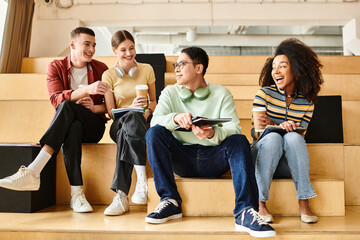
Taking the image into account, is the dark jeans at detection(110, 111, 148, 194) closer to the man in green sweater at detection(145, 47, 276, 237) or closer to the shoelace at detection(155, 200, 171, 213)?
the man in green sweater at detection(145, 47, 276, 237)

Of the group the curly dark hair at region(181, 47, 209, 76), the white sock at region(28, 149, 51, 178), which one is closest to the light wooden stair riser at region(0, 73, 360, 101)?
Result: the curly dark hair at region(181, 47, 209, 76)

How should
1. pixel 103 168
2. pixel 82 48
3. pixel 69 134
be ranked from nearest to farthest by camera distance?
pixel 69 134 → pixel 103 168 → pixel 82 48

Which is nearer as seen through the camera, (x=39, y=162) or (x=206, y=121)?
(x=206, y=121)

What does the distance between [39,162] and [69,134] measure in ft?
0.72

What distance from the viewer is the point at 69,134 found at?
1.93m

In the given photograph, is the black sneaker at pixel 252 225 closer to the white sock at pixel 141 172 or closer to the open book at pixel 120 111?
the white sock at pixel 141 172

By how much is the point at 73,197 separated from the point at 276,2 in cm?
443

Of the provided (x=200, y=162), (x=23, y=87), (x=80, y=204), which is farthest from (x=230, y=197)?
(x=23, y=87)

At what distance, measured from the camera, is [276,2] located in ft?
17.0

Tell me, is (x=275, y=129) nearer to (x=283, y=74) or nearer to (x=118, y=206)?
(x=283, y=74)

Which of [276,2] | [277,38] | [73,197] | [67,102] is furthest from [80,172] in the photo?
[277,38]

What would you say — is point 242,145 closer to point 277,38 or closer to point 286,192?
point 286,192

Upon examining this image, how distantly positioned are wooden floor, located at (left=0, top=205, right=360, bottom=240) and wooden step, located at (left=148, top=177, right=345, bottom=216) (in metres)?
0.05

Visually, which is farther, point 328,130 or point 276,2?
point 276,2
